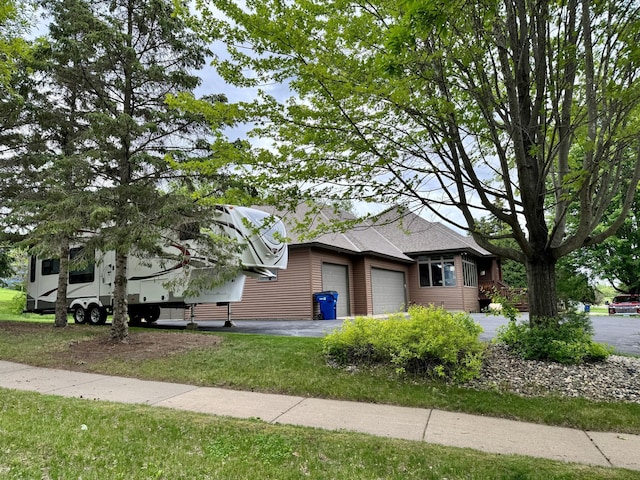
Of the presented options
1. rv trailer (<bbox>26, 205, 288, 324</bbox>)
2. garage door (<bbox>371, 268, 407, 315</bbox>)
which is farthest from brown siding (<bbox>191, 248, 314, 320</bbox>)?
garage door (<bbox>371, 268, 407, 315</bbox>)

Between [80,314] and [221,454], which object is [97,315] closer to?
[80,314]

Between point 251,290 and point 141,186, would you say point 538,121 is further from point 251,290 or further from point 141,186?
point 251,290

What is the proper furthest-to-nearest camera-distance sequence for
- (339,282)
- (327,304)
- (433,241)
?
(433,241) < (339,282) < (327,304)

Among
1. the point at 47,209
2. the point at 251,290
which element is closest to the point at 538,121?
the point at 47,209

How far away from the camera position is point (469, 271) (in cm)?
2459

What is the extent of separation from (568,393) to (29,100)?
525 inches

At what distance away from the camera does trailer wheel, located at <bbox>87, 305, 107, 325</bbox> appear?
540 inches

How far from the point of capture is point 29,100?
36.3 ft

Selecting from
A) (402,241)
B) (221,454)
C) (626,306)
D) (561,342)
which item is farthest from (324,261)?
(626,306)

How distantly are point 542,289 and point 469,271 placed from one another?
723 inches

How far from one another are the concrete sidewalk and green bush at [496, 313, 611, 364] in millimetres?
2214

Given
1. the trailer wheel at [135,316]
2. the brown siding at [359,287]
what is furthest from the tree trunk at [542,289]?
the brown siding at [359,287]

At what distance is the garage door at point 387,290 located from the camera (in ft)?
67.6

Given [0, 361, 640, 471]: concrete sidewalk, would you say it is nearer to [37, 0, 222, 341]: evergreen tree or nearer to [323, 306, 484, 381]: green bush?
[323, 306, 484, 381]: green bush
